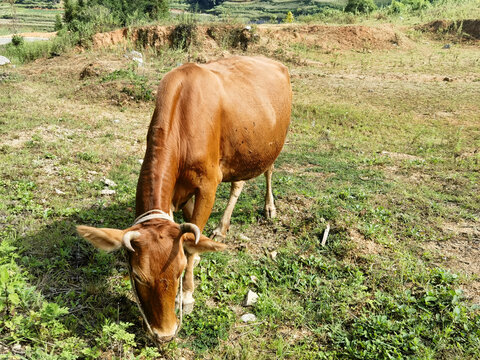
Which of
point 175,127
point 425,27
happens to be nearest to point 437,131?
point 175,127

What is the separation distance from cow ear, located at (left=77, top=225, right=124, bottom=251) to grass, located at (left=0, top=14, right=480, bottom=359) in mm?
757

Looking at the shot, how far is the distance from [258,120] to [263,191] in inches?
80.4

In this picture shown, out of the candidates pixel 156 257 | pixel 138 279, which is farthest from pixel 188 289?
pixel 156 257

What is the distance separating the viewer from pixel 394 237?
Result: 4.72 metres

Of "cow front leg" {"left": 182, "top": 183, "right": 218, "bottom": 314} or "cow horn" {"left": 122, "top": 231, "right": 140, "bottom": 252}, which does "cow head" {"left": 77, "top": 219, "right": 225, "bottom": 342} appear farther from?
"cow front leg" {"left": 182, "top": 183, "right": 218, "bottom": 314}

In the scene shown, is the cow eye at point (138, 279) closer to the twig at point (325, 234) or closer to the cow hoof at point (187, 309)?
the cow hoof at point (187, 309)

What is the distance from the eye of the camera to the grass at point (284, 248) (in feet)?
9.86

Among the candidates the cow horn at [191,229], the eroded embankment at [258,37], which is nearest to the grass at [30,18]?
the eroded embankment at [258,37]

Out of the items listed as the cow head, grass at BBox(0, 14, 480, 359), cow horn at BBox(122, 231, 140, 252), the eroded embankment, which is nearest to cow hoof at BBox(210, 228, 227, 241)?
grass at BBox(0, 14, 480, 359)

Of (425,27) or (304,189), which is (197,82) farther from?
(425,27)

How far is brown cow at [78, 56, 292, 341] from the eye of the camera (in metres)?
2.46

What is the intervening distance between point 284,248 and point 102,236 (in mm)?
2751

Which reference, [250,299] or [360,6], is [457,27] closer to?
[360,6]

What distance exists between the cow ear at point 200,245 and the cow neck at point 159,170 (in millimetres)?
451
